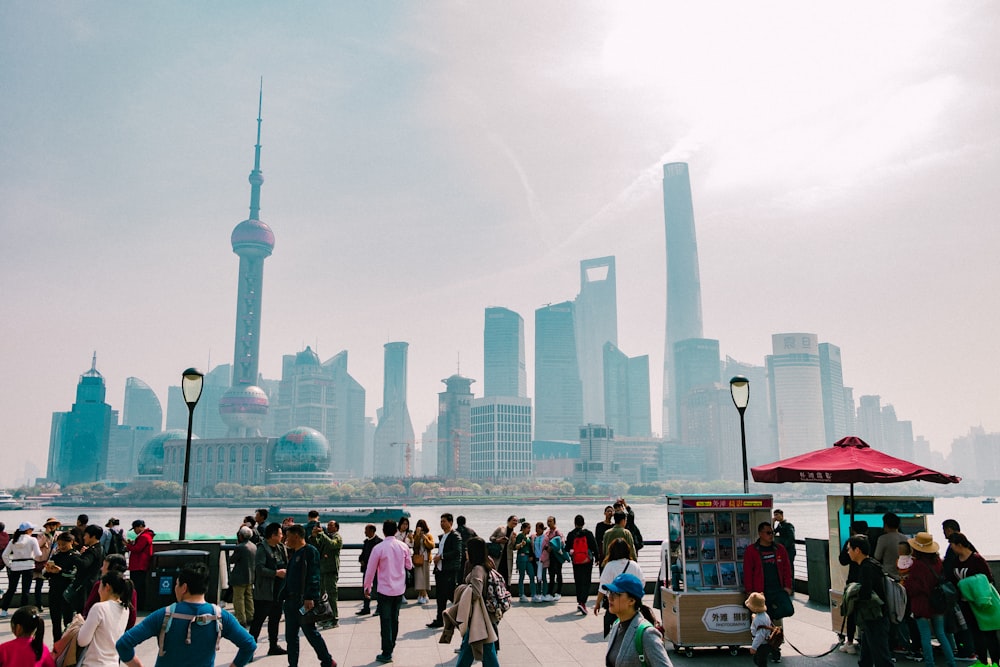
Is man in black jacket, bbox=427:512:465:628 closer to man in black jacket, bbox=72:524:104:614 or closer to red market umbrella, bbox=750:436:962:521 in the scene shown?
red market umbrella, bbox=750:436:962:521

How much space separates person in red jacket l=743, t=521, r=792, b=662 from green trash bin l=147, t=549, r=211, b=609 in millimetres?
9376

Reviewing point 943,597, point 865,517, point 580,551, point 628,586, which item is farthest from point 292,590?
point 865,517

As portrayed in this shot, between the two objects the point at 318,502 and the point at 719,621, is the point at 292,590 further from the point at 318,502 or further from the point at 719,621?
the point at 318,502

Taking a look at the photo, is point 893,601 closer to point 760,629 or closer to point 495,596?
point 760,629

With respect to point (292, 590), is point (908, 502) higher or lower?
higher

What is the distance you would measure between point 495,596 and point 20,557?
399 inches

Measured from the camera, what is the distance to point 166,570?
13.6m

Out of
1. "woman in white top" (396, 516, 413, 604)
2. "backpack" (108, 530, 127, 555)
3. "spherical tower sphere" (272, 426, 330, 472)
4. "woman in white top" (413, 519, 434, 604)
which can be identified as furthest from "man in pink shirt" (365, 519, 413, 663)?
"spherical tower sphere" (272, 426, 330, 472)

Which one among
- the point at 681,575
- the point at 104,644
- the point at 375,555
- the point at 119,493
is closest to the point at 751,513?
the point at 681,575

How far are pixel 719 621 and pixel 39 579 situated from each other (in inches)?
470

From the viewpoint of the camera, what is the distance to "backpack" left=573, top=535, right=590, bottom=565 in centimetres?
1394

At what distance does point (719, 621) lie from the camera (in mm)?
10172

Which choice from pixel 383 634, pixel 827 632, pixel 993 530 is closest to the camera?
pixel 383 634

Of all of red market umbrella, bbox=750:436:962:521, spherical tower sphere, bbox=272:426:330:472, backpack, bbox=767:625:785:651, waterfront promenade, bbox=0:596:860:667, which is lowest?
waterfront promenade, bbox=0:596:860:667
